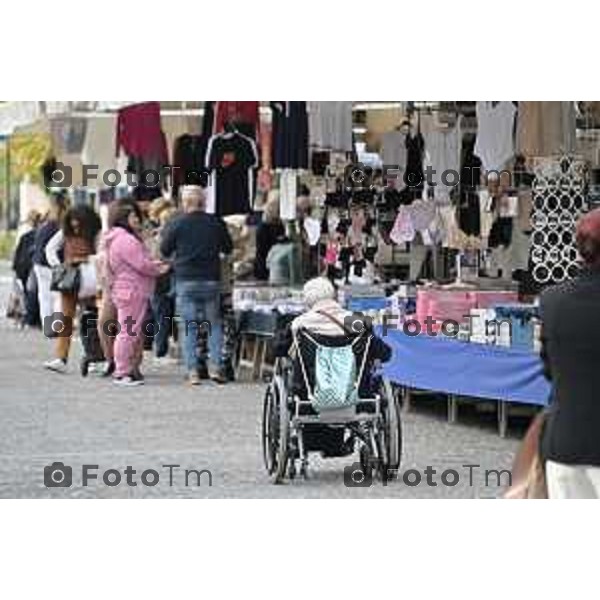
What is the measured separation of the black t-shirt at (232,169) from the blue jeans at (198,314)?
0.53 metres

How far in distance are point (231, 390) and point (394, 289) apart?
128 centimetres

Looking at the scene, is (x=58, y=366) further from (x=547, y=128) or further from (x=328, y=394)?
(x=328, y=394)

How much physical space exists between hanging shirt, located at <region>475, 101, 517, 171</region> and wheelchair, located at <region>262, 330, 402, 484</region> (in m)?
2.55

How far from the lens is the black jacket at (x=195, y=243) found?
36.6ft

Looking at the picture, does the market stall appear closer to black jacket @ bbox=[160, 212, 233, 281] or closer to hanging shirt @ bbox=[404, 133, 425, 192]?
hanging shirt @ bbox=[404, 133, 425, 192]

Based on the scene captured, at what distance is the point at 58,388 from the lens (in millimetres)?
11781

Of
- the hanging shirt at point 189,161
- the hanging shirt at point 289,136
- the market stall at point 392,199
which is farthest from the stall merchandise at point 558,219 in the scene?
the hanging shirt at point 189,161

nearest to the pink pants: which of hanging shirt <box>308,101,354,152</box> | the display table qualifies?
hanging shirt <box>308,101,354,152</box>
